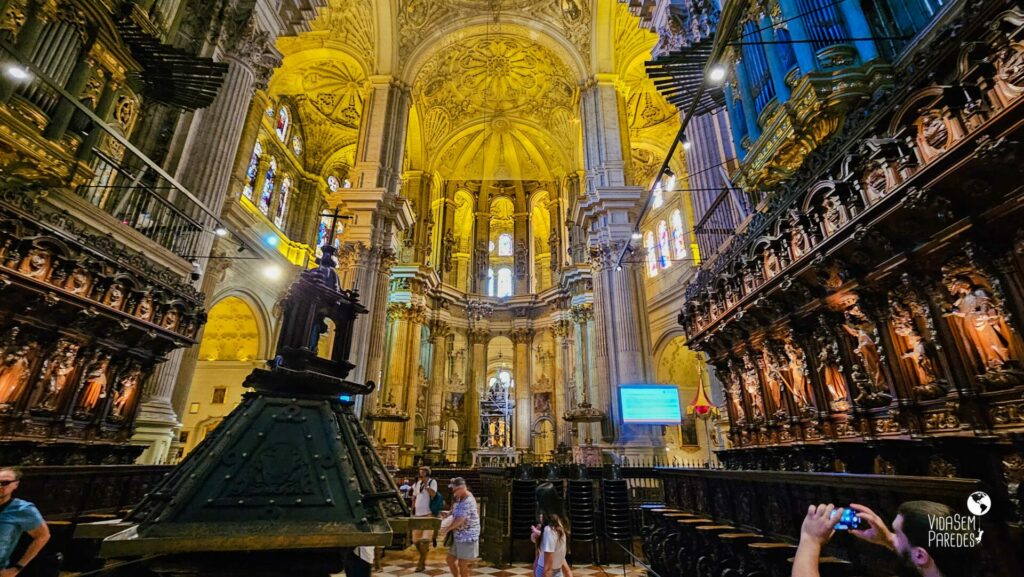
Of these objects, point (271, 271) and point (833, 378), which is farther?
point (271, 271)

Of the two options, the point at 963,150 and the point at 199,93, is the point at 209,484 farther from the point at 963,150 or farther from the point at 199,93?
the point at 199,93

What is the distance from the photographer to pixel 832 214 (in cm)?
375

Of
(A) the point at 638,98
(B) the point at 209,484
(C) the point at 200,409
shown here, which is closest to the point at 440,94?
(A) the point at 638,98

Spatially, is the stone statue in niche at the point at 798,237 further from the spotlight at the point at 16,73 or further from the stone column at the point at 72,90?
the stone column at the point at 72,90

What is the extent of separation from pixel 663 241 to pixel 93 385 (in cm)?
1971

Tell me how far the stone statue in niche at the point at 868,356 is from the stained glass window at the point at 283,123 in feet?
66.2

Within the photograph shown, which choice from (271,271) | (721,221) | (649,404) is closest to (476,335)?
(271,271)

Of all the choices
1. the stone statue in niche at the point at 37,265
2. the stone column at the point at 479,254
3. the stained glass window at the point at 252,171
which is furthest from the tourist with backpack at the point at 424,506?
the stone column at the point at 479,254

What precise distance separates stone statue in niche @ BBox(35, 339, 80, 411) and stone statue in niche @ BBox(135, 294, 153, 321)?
728 mm

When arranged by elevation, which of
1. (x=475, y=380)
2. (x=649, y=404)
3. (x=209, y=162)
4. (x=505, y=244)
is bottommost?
(x=649, y=404)

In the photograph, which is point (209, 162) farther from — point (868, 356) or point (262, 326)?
point (868, 356)

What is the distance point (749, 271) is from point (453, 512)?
4413 millimetres

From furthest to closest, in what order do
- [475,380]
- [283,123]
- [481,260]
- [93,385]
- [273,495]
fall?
[481,260] → [475,380] → [283,123] → [93,385] → [273,495]

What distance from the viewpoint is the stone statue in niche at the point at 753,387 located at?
216 inches
